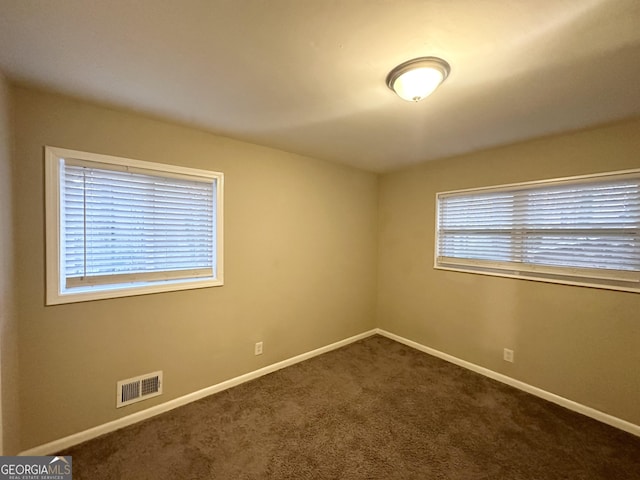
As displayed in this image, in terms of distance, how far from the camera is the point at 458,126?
7.08ft

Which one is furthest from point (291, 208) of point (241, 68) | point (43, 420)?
point (43, 420)

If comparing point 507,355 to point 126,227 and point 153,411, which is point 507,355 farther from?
point 126,227

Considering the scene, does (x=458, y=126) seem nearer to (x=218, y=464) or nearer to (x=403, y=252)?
(x=403, y=252)

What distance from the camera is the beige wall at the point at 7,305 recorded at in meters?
1.44

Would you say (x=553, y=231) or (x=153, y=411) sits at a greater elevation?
(x=553, y=231)

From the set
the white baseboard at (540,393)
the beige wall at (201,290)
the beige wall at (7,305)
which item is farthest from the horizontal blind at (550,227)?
the beige wall at (7,305)

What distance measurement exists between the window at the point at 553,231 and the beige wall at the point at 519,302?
9 cm

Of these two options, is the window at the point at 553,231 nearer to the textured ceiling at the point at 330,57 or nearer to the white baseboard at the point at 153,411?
the textured ceiling at the point at 330,57

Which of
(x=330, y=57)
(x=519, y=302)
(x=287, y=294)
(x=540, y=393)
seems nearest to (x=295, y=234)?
(x=287, y=294)

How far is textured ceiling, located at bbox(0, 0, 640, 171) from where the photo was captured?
41.3 inches

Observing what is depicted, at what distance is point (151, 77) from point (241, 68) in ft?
1.78

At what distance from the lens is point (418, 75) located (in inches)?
53.9

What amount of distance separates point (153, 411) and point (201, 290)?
974mm

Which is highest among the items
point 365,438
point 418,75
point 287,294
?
point 418,75
